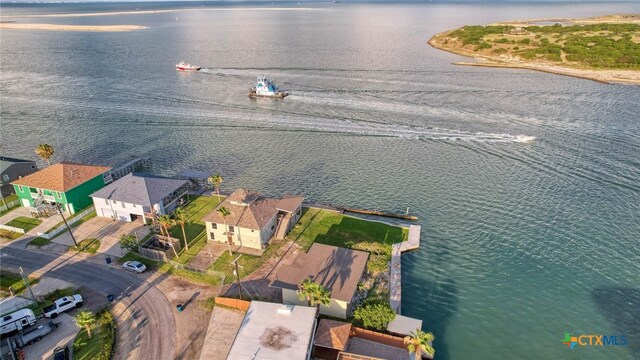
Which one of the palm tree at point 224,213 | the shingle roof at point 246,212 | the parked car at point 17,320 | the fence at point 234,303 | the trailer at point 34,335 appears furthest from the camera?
the shingle roof at point 246,212

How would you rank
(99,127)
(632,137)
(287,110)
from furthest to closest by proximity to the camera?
1. (287,110)
2. (99,127)
3. (632,137)

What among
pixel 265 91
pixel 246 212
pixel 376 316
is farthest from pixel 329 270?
pixel 265 91

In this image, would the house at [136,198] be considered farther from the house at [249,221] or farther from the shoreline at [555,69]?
the shoreline at [555,69]

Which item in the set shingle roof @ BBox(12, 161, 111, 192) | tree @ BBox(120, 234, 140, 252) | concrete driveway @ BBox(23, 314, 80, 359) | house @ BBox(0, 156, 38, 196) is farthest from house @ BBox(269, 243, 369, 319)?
house @ BBox(0, 156, 38, 196)

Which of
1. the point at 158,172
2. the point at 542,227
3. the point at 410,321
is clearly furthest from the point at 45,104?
the point at 542,227

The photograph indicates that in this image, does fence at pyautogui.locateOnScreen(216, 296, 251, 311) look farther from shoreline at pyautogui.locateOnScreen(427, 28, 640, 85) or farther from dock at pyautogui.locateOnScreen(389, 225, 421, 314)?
shoreline at pyautogui.locateOnScreen(427, 28, 640, 85)

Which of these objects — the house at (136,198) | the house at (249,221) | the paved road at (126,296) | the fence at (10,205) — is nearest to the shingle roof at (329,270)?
the house at (249,221)

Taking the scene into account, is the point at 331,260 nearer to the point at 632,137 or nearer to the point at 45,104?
the point at 632,137
